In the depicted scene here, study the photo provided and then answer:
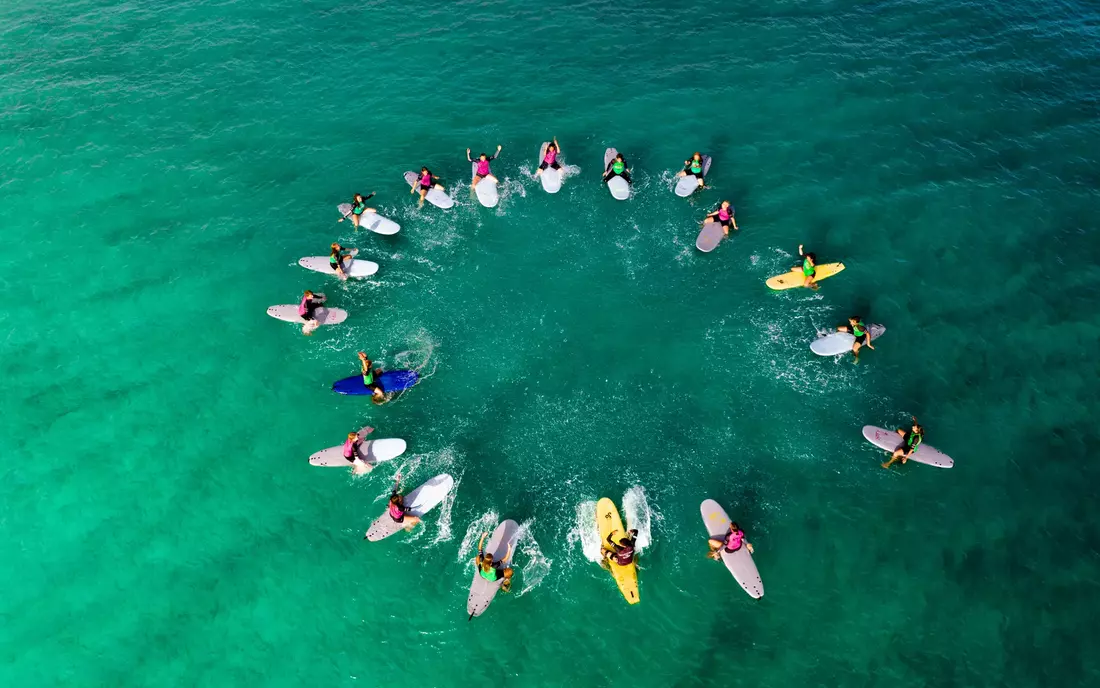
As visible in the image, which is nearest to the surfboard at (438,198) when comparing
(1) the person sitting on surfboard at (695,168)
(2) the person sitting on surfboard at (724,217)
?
(1) the person sitting on surfboard at (695,168)

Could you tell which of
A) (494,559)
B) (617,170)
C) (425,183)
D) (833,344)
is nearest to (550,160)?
(617,170)

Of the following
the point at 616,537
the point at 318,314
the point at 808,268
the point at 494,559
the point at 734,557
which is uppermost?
the point at 808,268

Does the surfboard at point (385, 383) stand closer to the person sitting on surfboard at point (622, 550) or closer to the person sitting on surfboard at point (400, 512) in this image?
the person sitting on surfboard at point (400, 512)

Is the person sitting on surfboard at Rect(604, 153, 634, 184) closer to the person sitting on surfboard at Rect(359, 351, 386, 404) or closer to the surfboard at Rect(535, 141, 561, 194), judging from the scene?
the surfboard at Rect(535, 141, 561, 194)

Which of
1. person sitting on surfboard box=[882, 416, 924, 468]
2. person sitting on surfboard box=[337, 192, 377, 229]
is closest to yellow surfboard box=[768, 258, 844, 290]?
person sitting on surfboard box=[882, 416, 924, 468]

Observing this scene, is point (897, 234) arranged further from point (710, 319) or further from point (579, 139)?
point (579, 139)

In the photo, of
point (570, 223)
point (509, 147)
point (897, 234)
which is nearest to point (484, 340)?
point (570, 223)

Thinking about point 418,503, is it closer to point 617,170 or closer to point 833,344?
point 833,344
